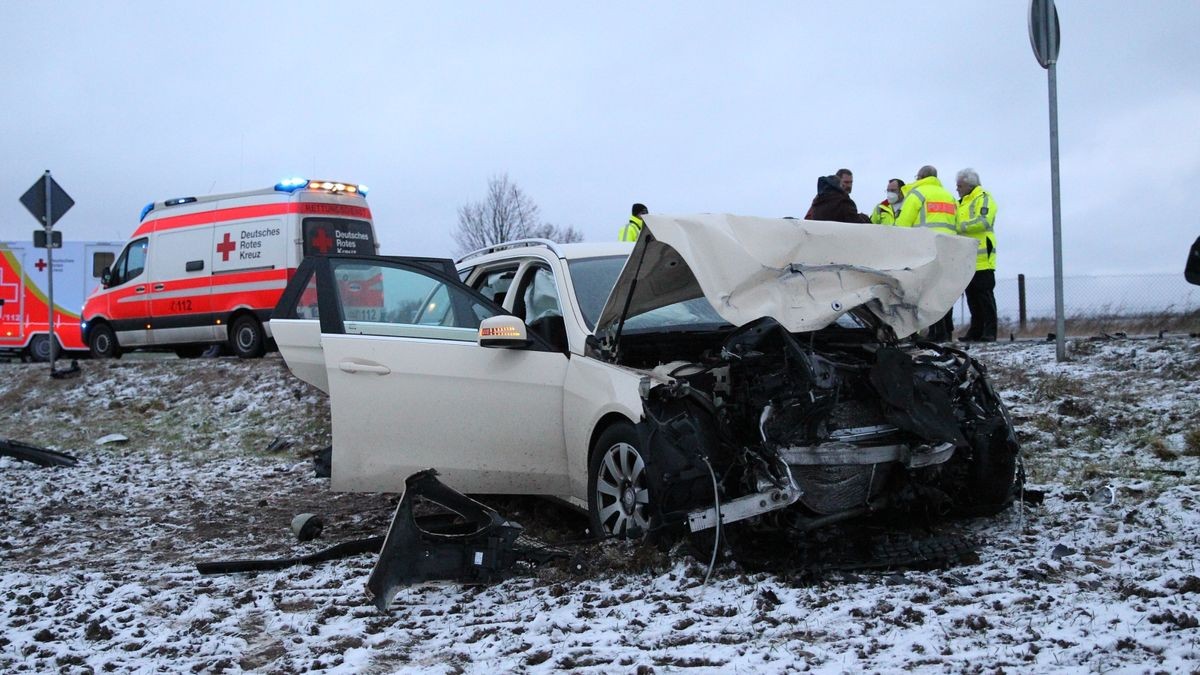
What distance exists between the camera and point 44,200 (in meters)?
13.8

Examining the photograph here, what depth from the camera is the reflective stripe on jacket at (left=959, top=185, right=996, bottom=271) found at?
10.5m

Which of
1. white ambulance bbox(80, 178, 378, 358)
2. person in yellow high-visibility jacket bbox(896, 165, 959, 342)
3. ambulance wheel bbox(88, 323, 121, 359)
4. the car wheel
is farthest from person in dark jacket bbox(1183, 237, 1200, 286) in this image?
ambulance wheel bbox(88, 323, 121, 359)

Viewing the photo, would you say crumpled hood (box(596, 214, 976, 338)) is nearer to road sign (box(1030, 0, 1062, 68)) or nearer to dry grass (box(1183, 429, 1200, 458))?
dry grass (box(1183, 429, 1200, 458))

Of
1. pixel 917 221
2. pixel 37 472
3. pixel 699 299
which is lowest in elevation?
pixel 37 472

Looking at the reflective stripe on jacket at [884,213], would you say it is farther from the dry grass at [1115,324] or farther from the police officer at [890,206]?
the dry grass at [1115,324]

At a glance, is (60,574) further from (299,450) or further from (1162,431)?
(1162,431)

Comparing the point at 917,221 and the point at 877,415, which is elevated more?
the point at 917,221

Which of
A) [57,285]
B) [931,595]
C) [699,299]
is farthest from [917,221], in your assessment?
[57,285]

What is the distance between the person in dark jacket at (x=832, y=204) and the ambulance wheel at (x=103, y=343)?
40.7 feet

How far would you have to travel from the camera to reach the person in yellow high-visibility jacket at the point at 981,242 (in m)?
10.5

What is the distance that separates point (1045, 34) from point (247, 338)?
11039 millimetres

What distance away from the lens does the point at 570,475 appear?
5.66m

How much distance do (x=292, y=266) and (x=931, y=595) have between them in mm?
11864

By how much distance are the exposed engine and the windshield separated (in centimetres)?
71
